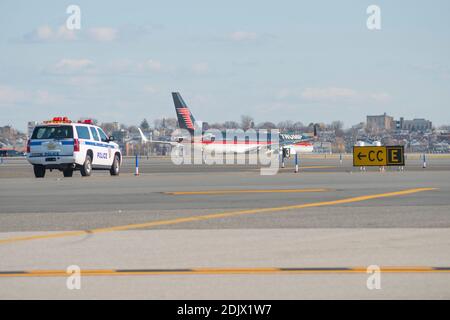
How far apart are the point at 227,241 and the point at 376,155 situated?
117 feet

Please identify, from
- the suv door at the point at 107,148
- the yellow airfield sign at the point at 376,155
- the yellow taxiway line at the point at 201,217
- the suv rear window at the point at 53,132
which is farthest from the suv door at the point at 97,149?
the yellow airfield sign at the point at 376,155

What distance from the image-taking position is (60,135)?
3328 cm

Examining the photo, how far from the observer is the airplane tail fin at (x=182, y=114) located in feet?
291

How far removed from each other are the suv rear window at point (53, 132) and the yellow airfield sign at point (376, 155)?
65.7 ft

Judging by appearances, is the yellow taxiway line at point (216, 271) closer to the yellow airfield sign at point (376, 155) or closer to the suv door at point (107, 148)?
the suv door at point (107, 148)

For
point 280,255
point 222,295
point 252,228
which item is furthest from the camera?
point 252,228

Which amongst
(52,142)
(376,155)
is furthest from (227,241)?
(376,155)

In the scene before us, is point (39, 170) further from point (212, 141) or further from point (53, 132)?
point (212, 141)

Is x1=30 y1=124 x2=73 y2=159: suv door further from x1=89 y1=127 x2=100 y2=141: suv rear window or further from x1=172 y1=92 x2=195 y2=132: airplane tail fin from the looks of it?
x1=172 y1=92 x2=195 y2=132: airplane tail fin

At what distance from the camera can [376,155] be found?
47.5 meters

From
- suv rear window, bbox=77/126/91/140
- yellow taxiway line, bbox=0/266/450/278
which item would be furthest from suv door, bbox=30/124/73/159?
yellow taxiway line, bbox=0/266/450/278

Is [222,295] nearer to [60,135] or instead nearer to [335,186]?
[335,186]

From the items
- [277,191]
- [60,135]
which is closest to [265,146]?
[60,135]
